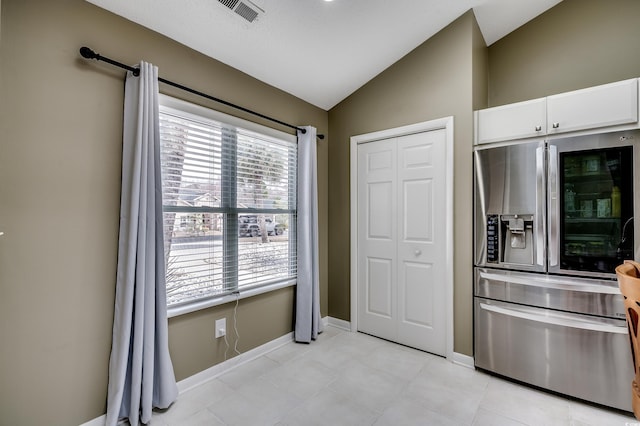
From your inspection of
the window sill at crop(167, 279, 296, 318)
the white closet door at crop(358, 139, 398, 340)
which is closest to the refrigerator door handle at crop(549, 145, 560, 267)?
the white closet door at crop(358, 139, 398, 340)

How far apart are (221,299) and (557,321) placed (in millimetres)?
2514

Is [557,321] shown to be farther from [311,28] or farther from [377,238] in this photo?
[311,28]

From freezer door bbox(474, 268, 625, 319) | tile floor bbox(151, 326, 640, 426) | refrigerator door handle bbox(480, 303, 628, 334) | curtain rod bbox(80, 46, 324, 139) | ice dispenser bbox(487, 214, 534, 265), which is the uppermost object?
curtain rod bbox(80, 46, 324, 139)

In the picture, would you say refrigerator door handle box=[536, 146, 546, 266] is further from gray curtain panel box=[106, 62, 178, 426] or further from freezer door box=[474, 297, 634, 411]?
gray curtain panel box=[106, 62, 178, 426]

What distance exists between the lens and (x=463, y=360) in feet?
8.38

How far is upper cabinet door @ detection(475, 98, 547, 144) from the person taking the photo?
2.26 metres

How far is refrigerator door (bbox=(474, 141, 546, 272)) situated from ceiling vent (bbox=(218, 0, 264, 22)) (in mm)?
2010

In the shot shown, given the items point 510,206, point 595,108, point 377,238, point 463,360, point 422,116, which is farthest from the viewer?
point 377,238

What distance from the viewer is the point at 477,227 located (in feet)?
8.13

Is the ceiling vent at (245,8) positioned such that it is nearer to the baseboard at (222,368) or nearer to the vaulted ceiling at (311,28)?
the vaulted ceiling at (311,28)

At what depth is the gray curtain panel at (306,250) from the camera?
3.00m

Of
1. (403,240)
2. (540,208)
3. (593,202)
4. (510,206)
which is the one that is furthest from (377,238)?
(593,202)

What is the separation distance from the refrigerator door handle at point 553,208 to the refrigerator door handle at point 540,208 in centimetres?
4

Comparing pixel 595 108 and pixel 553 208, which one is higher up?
pixel 595 108
